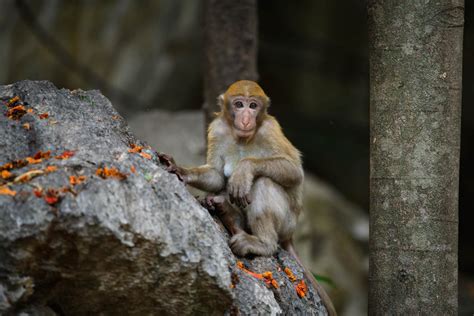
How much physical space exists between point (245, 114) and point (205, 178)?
58 cm

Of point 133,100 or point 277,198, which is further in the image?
point 133,100

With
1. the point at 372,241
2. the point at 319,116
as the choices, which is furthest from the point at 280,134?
the point at 319,116

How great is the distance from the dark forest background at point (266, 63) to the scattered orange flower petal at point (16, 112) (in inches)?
246

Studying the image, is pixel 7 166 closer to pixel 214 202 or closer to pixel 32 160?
pixel 32 160

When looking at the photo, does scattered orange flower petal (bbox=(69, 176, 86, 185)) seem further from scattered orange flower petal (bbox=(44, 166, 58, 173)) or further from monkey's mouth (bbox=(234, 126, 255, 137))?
monkey's mouth (bbox=(234, 126, 255, 137))

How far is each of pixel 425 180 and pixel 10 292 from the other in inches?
101

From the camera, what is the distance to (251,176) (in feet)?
16.7

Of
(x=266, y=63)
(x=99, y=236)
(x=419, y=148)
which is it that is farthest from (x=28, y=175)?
(x=266, y=63)

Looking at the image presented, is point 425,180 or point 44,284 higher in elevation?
point 425,180

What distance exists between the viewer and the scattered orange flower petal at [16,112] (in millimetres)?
4223

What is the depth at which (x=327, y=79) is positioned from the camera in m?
13.8

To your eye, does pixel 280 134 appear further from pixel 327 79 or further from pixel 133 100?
pixel 327 79

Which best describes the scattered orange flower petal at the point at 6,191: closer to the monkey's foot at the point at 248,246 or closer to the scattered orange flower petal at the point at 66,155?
the scattered orange flower petal at the point at 66,155

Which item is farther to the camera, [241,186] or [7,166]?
[241,186]
